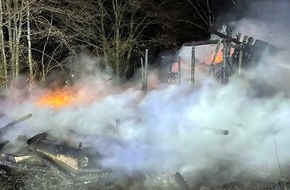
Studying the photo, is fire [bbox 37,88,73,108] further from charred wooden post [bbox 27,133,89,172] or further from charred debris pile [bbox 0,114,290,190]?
charred debris pile [bbox 0,114,290,190]

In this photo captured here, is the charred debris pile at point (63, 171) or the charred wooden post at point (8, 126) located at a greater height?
the charred wooden post at point (8, 126)

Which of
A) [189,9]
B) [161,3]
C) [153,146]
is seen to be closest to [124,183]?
[153,146]

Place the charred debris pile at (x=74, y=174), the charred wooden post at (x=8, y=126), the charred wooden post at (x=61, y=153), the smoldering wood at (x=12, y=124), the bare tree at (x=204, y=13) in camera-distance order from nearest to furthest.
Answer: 1. the charred debris pile at (x=74, y=174)
2. the charred wooden post at (x=61, y=153)
3. the charred wooden post at (x=8, y=126)
4. the smoldering wood at (x=12, y=124)
5. the bare tree at (x=204, y=13)

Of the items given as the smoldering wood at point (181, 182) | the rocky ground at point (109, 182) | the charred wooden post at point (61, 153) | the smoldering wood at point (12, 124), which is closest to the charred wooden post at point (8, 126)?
the smoldering wood at point (12, 124)

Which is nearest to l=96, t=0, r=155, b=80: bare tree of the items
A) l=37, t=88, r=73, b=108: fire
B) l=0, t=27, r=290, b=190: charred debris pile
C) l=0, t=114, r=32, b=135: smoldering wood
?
l=37, t=88, r=73, b=108: fire

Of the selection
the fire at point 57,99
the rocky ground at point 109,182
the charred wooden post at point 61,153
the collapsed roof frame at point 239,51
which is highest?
the collapsed roof frame at point 239,51

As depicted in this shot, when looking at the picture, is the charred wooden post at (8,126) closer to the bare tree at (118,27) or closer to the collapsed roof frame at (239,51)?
the collapsed roof frame at (239,51)

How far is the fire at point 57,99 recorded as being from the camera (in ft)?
45.0

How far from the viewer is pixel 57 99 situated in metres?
14.7

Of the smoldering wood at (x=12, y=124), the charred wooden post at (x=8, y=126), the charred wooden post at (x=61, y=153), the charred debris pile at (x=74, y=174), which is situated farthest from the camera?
the smoldering wood at (x=12, y=124)

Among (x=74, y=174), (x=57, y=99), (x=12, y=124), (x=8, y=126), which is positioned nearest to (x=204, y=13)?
(x=57, y=99)

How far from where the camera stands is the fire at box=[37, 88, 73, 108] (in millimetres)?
13714

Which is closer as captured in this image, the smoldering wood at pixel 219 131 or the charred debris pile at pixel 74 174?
the charred debris pile at pixel 74 174

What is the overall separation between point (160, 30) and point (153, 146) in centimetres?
1491
